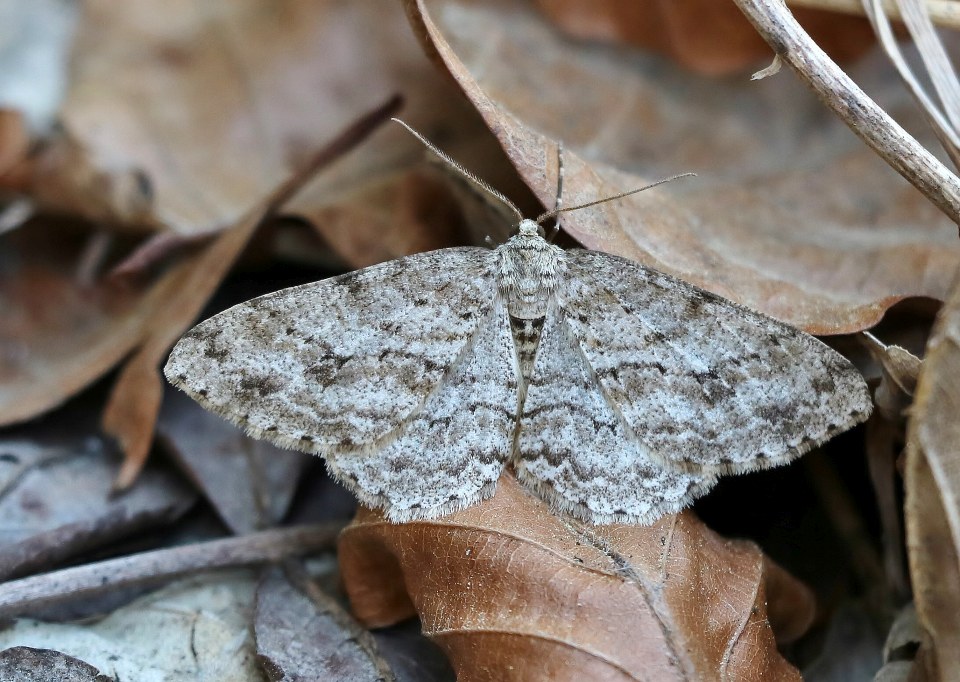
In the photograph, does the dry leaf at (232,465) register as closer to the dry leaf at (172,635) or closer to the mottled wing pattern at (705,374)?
the dry leaf at (172,635)

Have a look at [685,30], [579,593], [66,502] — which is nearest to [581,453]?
[579,593]

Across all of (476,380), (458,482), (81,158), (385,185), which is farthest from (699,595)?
(81,158)

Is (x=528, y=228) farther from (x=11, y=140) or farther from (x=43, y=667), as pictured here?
(x=11, y=140)

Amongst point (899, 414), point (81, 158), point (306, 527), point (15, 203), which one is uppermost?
point (899, 414)

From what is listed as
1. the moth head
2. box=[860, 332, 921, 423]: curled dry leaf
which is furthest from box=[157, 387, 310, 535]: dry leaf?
box=[860, 332, 921, 423]: curled dry leaf

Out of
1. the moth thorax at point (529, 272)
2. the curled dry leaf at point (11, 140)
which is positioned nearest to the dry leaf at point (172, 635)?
the moth thorax at point (529, 272)

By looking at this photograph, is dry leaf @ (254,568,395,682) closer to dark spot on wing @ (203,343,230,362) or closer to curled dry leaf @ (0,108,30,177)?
dark spot on wing @ (203,343,230,362)

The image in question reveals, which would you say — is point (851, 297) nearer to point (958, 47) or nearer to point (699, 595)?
point (699, 595)
